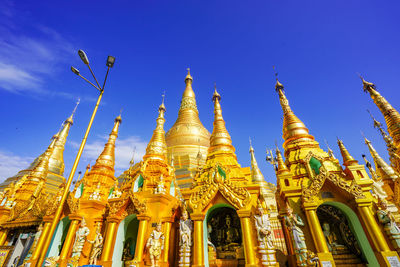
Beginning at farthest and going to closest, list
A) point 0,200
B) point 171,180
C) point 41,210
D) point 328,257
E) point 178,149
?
1. point 178,149
2. point 0,200
3. point 41,210
4. point 171,180
5. point 328,257

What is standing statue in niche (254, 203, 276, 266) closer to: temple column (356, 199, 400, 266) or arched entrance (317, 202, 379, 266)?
arched entrance (317, 202, 379, 266)

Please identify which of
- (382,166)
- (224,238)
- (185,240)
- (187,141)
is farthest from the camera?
(187,141)

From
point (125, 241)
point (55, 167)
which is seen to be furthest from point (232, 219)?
point (55, 167)

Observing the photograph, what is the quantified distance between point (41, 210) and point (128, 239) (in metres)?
8.71

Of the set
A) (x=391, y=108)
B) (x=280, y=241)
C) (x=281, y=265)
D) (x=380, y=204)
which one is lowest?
(x=281, y=265)

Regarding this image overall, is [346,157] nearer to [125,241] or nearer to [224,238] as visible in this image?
[224,238]

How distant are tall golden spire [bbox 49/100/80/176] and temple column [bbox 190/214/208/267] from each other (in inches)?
1096

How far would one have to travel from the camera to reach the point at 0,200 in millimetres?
17969

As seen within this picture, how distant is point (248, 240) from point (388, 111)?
15.8 meters

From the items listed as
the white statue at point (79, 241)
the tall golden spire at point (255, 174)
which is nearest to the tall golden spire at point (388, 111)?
the tall golden spire at point (255, 174)

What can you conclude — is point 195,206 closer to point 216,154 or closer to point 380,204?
point 216,154

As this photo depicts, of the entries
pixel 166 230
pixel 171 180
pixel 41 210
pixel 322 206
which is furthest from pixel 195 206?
pixel 41 210

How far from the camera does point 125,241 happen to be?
11.6 meters

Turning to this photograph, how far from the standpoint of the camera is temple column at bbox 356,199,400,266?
24.9 feet
